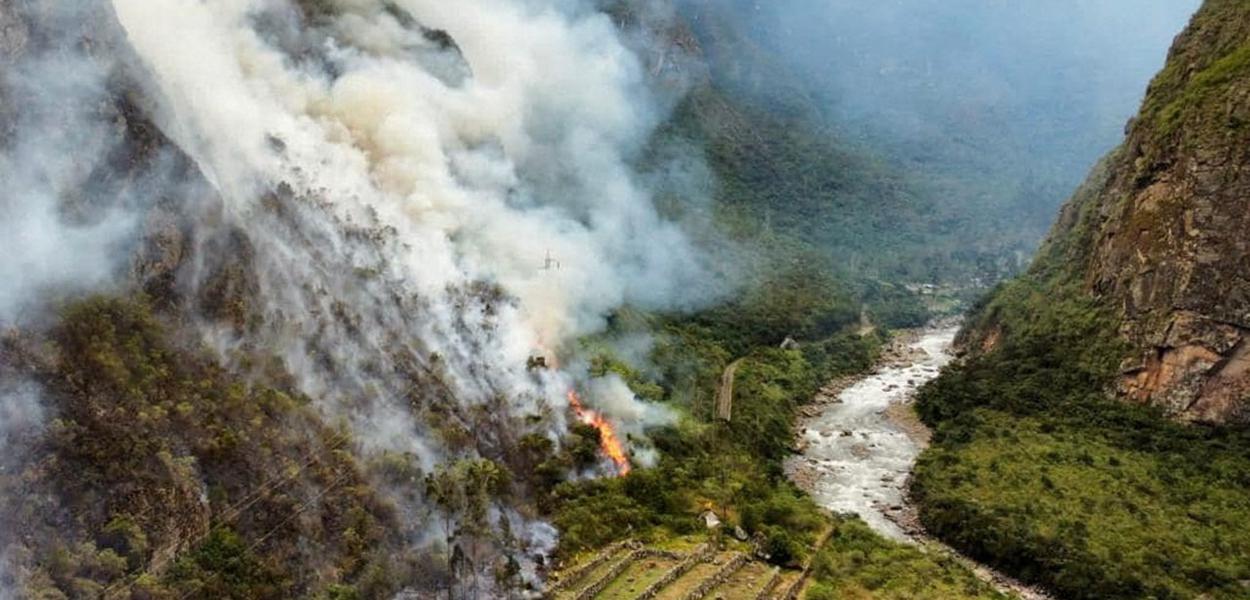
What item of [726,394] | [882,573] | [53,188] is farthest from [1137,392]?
[53,188]

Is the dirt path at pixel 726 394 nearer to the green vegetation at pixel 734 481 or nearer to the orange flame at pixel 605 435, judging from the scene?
the green vegetation at pixel 734 481

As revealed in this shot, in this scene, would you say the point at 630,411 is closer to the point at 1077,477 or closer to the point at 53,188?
the point at 1077,477

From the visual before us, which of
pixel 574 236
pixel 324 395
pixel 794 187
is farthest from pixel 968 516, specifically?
pixel 794 187

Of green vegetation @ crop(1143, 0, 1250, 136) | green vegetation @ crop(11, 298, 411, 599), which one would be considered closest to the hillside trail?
A: green vegetation @ crop(1143, 0, 1250, 136)

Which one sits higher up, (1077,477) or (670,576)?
(1077,477)

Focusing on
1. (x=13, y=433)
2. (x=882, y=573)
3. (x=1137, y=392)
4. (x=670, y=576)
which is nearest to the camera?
(x=13, y=433)

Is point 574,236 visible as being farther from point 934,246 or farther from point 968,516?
point 934,246

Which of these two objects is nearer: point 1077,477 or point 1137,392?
point 1077,477
